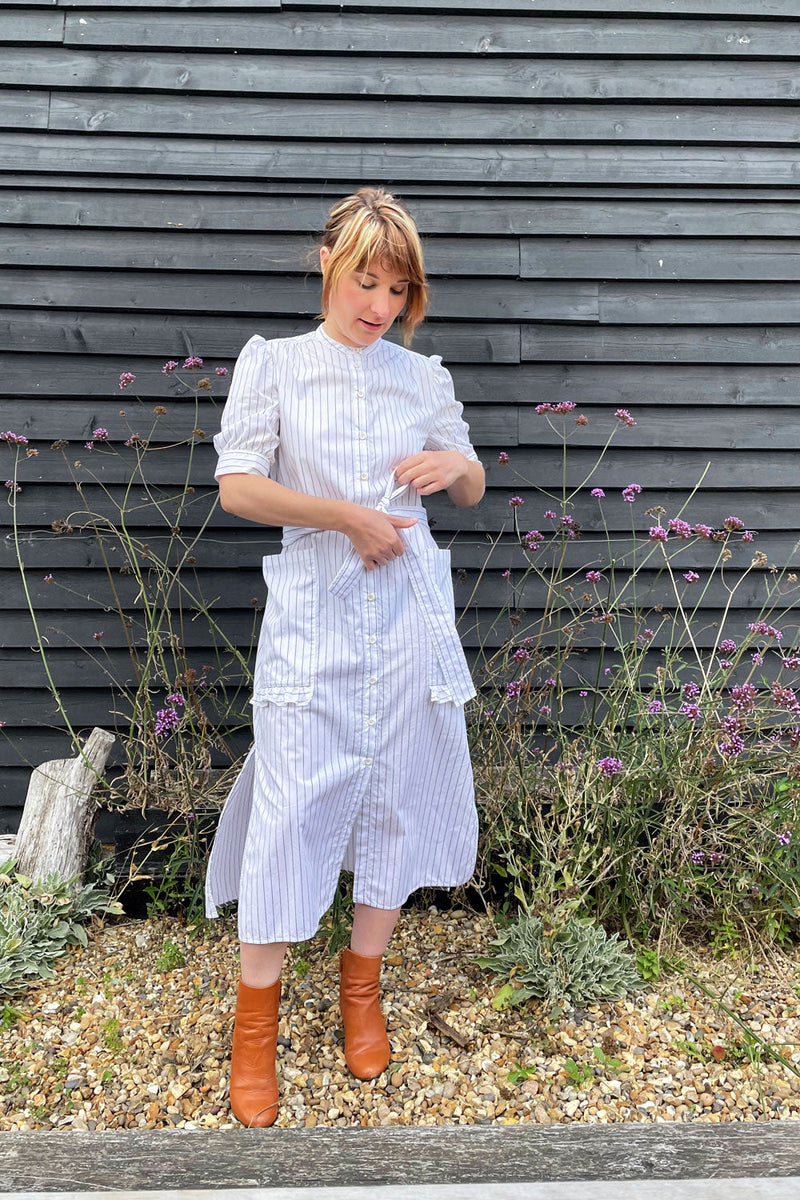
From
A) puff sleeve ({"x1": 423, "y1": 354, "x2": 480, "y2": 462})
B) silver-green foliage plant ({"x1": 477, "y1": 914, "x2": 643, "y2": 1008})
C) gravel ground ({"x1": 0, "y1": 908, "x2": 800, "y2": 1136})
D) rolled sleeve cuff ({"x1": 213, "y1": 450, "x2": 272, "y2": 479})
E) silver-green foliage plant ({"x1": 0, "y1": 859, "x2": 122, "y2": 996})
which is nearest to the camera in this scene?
rolled sleeve cuff ({"x1": 213, "y1": 450, "x2": 272, "y2": 479})

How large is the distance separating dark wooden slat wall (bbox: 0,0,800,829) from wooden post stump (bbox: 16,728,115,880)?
12.1 inches

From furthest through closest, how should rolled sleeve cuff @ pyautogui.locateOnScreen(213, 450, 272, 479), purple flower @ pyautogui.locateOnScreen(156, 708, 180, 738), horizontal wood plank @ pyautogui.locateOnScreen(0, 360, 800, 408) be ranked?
horizontal wood plank @ pyautogui.locateOnScreen(0, 360, 800, 408) → purple flower @ pyautogui.locateOnScreen(156, 708, 180, 738) → rolled sleeve cuff @ pyautogui.locateOnScreen(213, 450, 272, 479)

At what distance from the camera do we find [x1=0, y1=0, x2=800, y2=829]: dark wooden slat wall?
2596 mm

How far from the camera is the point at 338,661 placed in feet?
5.41

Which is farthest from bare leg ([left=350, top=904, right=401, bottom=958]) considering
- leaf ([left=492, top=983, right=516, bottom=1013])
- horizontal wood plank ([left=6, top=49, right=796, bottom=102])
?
horizontal wood plank ([left=6, top=49, right=796, bottom=102])

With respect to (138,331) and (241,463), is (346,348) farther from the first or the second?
(138,331)

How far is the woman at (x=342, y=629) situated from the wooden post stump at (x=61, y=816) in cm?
93

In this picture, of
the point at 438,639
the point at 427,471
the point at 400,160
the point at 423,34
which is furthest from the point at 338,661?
the point at 423,34

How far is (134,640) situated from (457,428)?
142cm

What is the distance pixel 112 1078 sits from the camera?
1.83m

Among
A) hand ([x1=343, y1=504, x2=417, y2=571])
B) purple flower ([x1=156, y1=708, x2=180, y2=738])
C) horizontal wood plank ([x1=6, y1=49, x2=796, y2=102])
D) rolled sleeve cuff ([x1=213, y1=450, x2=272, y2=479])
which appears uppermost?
horizontal wood plank ([x1=6, y1=49, x2=796, y2=102])

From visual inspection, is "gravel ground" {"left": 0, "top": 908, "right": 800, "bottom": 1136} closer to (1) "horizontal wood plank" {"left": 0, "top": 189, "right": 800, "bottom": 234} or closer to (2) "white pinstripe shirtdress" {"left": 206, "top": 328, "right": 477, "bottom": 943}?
(2) "white pinstripe shirtdress" {"left": 206, "top": 328, "right": 477, "bottom": 943}

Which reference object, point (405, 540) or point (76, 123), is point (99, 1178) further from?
point (76, 123)

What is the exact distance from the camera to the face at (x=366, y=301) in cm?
156
